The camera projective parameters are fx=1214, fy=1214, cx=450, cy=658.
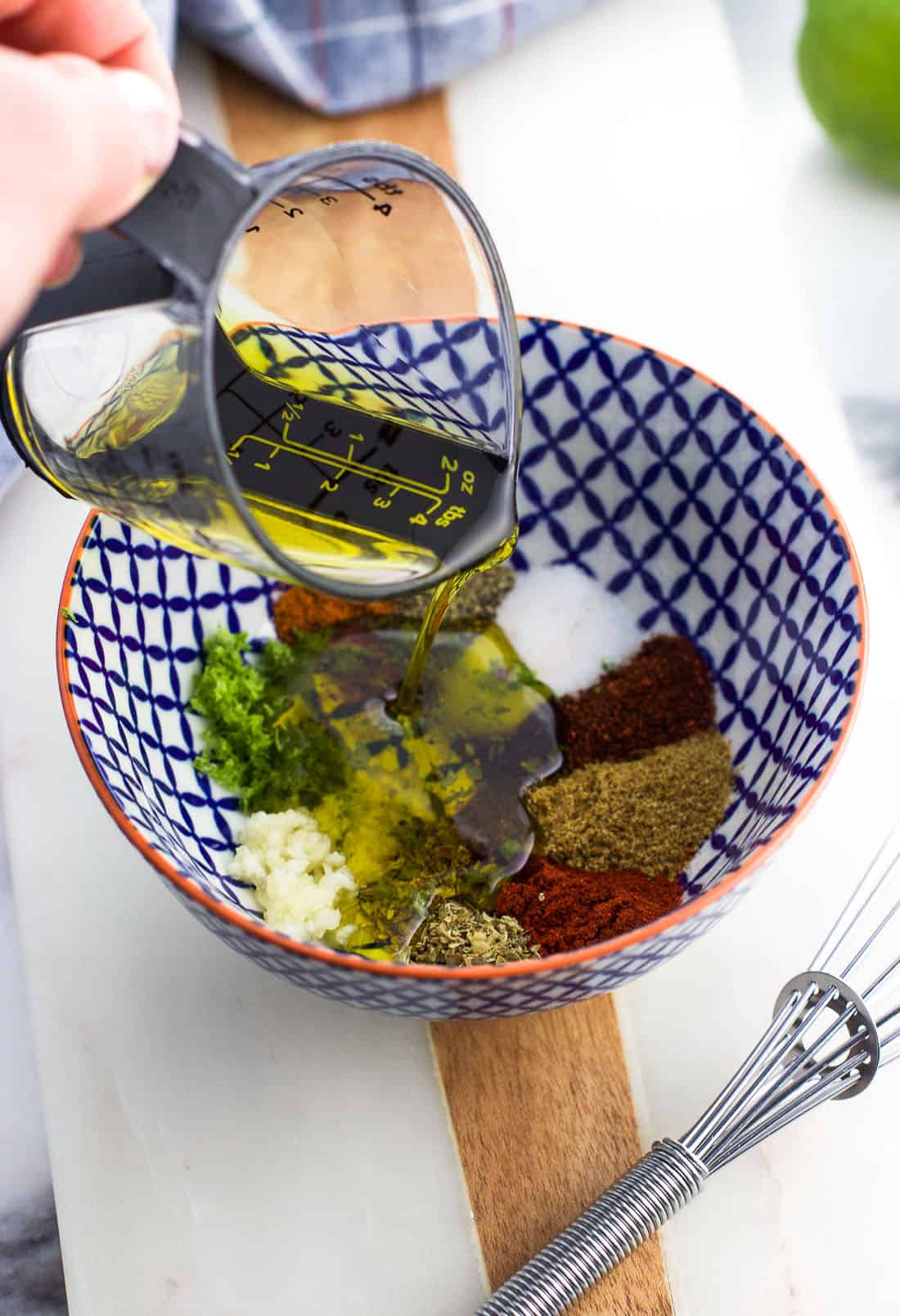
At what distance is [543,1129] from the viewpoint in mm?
774

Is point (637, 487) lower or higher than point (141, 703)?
higher

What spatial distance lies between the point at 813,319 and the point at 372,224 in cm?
59

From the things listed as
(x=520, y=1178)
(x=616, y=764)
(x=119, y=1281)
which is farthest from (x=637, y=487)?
(x=119, y=1281)

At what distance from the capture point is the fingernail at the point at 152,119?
0.53m

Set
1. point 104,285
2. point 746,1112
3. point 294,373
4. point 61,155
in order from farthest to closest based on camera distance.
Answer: point 294,373, point 746,1112, point 104,285, point 61,155

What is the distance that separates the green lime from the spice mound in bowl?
0.59 meters

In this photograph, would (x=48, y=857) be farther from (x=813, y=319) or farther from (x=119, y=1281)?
(x=813, y=319)

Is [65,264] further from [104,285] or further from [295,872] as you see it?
[295,872]

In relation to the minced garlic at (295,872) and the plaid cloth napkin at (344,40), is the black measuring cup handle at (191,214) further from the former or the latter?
the plaid cloth napkin at (344,40)

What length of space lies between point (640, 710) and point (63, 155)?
60 centimetres

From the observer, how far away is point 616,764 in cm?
92

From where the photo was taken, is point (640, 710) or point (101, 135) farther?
point (640, 710)

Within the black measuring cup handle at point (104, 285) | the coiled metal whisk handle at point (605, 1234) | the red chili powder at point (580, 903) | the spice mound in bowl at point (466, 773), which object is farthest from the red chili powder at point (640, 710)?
the black measuring cup handle at point (104, 285)

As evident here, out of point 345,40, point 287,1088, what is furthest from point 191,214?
point 345,40
